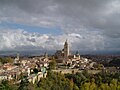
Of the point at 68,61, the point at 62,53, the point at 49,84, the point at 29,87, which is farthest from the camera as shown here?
the point at 62,53

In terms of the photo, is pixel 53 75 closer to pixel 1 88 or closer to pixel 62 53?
pixel 1 88

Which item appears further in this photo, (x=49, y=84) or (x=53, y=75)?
(x=53, y=75)


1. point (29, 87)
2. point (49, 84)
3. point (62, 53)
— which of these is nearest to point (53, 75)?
point (49, 84)

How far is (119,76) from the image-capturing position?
40.8 metres

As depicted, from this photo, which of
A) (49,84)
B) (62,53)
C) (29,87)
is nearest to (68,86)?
(49,84)

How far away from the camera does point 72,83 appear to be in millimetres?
35750

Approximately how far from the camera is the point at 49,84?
3384 cm

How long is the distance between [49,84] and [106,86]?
6.05m

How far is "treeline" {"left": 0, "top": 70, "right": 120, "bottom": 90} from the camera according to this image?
2933 centimetres

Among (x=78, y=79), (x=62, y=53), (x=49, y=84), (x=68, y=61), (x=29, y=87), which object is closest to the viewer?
(x=29, y=87)

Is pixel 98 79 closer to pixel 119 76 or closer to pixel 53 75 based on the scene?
pixel 119 76

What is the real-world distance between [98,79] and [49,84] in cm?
825

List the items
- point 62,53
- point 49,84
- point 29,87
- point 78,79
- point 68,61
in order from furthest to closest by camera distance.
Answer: point 62,53 → point 68,61 → point 78,79 → point 49,84 → point 29,87

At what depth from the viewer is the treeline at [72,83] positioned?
29.3 m
